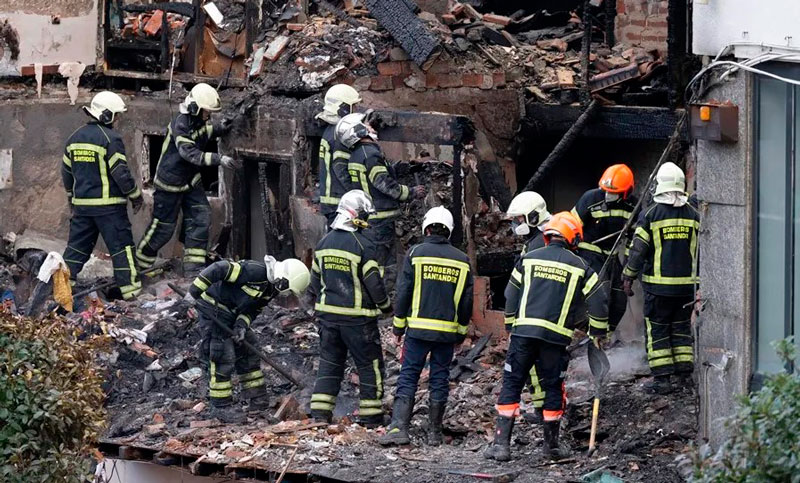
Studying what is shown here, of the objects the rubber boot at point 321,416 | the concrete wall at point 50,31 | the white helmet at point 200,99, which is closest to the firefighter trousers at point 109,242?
the white helmet at point 200,99

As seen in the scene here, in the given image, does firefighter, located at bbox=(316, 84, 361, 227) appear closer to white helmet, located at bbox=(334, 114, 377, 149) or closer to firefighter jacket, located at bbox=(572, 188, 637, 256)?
white helmet, located at bbox=(334, 114, 377, 149)

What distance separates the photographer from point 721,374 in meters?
10.3

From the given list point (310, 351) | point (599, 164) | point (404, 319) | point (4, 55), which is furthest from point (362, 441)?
point (4, 55)

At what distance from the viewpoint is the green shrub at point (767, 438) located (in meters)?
6.85

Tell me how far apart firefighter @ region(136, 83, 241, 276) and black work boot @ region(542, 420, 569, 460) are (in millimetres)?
5504

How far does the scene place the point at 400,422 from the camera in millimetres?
11594

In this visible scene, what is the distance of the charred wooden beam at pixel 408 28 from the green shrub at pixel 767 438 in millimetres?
8302

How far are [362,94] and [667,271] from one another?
4.26m

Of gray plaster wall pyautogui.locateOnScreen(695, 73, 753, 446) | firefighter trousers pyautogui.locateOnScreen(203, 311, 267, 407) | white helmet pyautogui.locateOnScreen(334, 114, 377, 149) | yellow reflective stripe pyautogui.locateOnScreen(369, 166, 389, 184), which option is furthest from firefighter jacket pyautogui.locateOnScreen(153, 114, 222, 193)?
gray plaster wall pyautogui.locateOnScreen(695, 73, 753, 446)

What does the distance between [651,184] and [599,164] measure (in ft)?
15.3

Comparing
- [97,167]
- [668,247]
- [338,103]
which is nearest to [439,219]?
[668,247]

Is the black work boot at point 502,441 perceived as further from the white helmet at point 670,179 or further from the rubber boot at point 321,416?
the white helmet at point 670,179

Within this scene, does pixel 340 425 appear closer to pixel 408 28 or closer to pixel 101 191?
pixel 101 191

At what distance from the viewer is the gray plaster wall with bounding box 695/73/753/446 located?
984 centimetres
